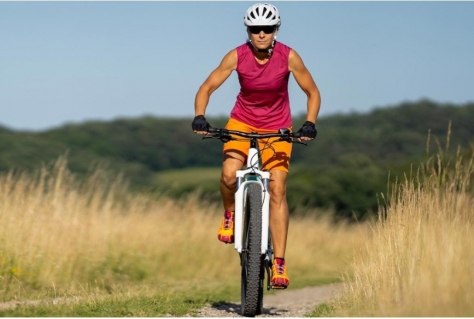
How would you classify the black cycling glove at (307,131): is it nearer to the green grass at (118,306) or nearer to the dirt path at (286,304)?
the dirt path at (286,304)

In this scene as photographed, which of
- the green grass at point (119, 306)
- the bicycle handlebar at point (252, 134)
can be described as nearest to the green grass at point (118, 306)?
the green grass at point (119, 306)

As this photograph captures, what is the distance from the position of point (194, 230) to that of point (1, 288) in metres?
7.10

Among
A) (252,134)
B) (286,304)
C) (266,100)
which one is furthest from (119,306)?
(286,304)

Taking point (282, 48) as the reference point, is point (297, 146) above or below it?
below

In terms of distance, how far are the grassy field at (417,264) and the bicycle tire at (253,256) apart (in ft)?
1.99

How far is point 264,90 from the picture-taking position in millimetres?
9141

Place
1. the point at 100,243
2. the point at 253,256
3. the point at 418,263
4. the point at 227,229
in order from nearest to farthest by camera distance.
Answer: the point at 418,263 < the point at 253,256 < the point at 227,229 < the point at 100,243

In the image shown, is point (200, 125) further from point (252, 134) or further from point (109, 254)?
point (109, 254)

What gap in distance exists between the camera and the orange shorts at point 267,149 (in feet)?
29.8

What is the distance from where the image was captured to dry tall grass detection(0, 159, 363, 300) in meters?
11.9

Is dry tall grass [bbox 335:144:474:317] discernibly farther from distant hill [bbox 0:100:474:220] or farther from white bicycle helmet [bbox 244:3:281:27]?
distant hill [bbox 0:100:474:220]

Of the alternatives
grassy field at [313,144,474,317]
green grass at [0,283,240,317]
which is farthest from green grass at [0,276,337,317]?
grassy field at [313,144,474,317]

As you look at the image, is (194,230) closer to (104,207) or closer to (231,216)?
(104,207)

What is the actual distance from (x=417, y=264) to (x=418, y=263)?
0.11 ft
